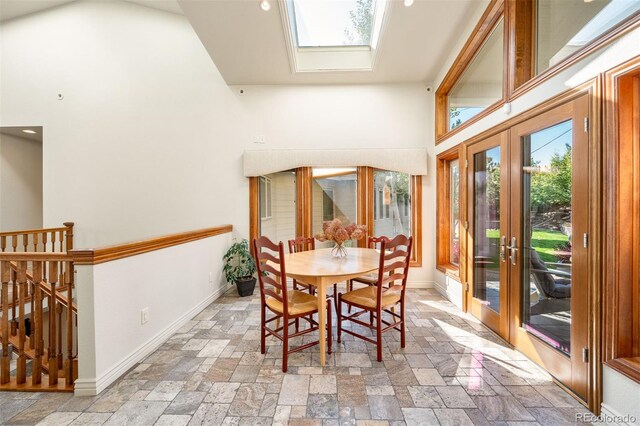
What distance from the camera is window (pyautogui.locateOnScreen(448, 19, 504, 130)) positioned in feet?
8.83

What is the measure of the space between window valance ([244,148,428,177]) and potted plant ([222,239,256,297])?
3.99ft

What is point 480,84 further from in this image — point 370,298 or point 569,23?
point 370,298

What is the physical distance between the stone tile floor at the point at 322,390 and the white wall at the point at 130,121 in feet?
8.37

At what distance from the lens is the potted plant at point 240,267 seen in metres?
3.90

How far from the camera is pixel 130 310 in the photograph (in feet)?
7.19

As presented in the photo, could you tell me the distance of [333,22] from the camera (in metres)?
3.54

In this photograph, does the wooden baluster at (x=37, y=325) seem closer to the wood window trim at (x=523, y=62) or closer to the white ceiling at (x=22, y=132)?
the white ceiling at (x=22, y=132)

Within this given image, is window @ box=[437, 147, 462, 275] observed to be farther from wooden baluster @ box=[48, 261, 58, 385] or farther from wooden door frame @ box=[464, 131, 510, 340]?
wooden baluster @ box=[48, 261, 58, 385]

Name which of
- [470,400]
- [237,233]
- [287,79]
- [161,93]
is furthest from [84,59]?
[470,400]

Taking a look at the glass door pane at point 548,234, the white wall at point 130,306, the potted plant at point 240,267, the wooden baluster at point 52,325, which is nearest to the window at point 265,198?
the potted plant at point 240,267

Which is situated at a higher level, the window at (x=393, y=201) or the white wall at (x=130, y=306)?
the window at (x=393, y=201)

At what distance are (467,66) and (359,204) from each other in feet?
7.75

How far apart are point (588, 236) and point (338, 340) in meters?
2.06

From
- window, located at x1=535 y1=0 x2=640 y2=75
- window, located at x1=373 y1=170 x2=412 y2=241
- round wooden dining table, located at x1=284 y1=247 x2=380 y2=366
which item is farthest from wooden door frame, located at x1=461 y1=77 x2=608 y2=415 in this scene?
window, located at x1=373 y1=170 x2=412 y2=241
